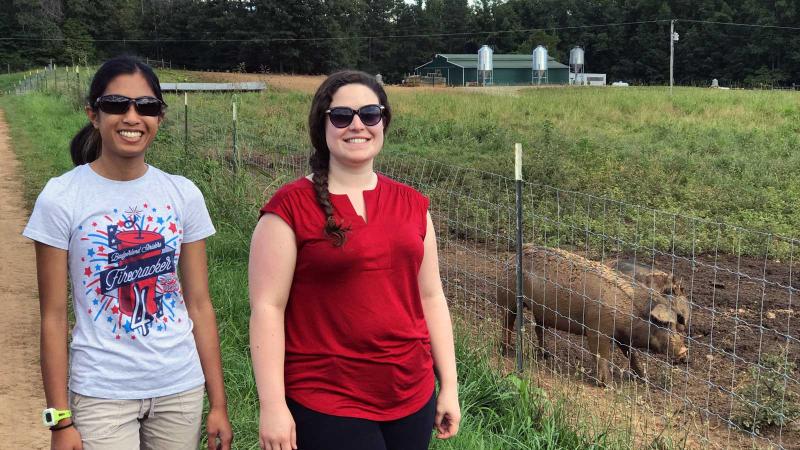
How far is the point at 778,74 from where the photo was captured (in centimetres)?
6512

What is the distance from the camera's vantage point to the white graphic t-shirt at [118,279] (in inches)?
86.1

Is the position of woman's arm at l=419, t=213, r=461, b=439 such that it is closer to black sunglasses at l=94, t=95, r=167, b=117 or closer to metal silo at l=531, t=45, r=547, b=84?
black sunglasses at l=94, t=95, r=167, b=117

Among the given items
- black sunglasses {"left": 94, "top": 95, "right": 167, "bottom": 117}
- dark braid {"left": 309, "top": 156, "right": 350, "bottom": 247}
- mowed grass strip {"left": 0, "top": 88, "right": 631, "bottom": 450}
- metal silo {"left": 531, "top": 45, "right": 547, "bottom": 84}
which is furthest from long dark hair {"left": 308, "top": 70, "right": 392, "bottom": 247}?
metal silo {"left": 531, "top": 45, "right": 547, "bottom": 84}

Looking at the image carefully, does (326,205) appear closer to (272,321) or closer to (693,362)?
(272,321)

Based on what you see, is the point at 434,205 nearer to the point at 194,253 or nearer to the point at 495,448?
the point at 495,448

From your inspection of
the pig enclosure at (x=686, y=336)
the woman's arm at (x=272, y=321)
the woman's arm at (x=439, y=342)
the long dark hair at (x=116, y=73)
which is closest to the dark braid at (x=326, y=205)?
the woman's arm at (x=272, y=321)

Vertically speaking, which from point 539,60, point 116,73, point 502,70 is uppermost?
point 539,60

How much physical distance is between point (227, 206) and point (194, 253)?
214 inches

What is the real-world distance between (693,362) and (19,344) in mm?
4855

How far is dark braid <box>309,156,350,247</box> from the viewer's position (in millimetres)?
2080

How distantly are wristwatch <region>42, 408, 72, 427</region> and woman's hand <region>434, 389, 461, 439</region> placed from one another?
3.39ft

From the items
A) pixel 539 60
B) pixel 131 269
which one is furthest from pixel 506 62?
pixel 131 269

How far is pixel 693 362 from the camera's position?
6.09 metres

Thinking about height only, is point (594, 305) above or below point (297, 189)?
below
